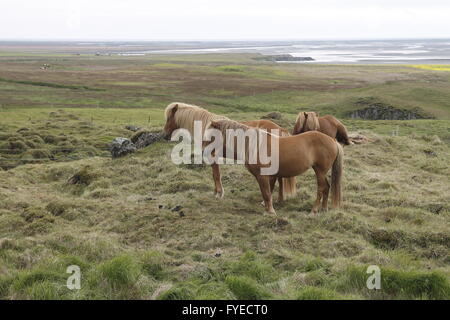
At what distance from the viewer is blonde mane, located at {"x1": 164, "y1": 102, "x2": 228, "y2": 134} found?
9805 mm

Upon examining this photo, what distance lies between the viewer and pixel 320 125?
12234mm

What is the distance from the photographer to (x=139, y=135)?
16.7 m

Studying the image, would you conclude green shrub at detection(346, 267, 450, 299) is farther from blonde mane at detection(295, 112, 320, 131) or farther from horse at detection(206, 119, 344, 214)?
blonde mane at detection(295, 112, 320, 131)

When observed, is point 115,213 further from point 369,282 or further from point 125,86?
point 125,86

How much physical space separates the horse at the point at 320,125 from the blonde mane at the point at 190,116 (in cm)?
259

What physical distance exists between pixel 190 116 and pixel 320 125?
432 centimetres

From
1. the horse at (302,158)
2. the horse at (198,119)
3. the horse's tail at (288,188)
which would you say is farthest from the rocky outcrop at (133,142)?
the horse's tail at (288,188)

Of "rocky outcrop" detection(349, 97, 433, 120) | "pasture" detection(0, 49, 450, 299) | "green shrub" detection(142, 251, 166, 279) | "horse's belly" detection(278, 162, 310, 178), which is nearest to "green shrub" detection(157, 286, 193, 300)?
"pasture" detection(0, 49, 450, 299)

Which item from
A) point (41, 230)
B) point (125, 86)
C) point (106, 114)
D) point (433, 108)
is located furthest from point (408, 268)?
point (125, 86)

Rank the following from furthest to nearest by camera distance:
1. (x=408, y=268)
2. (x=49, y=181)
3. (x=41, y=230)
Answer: (x=49, y=181) → (x=41, y=230) → (x=408, y=268)

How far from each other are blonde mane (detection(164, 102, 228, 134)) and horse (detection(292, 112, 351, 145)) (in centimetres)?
259

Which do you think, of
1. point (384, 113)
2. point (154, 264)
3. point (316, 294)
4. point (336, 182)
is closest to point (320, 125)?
point (336, 182)

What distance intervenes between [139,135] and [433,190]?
1095cm

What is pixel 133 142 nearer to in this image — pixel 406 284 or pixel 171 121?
pixel 171 121
